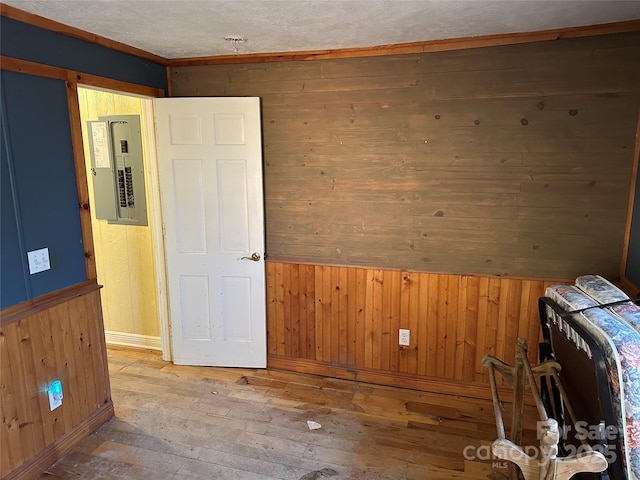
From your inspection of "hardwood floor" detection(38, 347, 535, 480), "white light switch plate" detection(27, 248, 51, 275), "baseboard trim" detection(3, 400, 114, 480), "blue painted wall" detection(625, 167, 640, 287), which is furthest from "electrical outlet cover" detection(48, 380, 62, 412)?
"blue painted wall" detection(625, 167, 640, 287)

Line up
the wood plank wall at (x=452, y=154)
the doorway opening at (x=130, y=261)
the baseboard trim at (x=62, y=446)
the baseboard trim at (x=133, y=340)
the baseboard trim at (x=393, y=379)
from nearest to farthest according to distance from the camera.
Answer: the baseboard trim at (x=62, y=446), the wood plank wall at (x=452, y=154), the baseboard trim at (x=393, y=379), the doorway opening at (x=130, y=261), the baseboard trim at (x=133, y=340)

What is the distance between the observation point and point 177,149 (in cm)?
318

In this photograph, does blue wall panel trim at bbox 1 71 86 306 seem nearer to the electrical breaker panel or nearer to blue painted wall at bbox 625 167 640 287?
the electrical breaker panel

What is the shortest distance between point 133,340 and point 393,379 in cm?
233

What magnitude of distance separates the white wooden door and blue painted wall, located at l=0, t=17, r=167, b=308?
76 cm

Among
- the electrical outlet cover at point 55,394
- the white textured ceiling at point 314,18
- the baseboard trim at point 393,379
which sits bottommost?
the baseboard trim at point 393,379

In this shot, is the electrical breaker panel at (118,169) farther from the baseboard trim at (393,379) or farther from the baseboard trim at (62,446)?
the baseboard trim at (393,379)

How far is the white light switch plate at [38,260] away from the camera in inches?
87.2

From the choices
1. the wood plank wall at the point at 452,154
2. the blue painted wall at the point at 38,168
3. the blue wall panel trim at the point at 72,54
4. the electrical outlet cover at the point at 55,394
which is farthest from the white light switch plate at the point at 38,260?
the wood plank wall at the point at 452,154

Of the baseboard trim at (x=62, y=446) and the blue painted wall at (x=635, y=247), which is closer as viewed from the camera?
the baseboard trim at (x=62, y=446)

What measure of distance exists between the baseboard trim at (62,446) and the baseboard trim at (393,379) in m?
1.22

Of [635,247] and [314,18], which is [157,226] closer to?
[314,18]

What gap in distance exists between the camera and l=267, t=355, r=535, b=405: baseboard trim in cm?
302

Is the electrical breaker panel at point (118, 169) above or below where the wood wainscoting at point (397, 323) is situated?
above
